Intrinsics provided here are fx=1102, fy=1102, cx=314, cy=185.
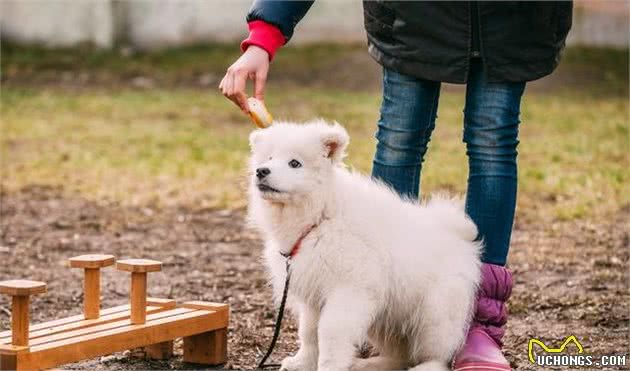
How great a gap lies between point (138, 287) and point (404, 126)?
3.21 ft

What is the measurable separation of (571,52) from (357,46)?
2959mm

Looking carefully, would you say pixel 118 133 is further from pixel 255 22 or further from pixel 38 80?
pixel 255 22

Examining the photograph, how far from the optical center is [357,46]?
1562 cm

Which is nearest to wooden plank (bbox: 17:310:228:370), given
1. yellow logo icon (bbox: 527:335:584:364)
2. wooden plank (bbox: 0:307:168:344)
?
wooden plank (bbox: 0:307:168:344)

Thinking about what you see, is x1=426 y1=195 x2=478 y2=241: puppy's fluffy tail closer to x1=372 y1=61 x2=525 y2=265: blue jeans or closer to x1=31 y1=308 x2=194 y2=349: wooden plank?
x1=372 y1=61 x2=525 y2=265: blue jeans

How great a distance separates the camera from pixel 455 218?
344 centimetres

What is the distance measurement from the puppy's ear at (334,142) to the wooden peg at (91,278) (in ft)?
2.71

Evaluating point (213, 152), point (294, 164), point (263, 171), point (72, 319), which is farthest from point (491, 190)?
point (213, 152)

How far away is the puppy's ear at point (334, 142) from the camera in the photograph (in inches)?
126

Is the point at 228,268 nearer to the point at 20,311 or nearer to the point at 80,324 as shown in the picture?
the point at 80,324

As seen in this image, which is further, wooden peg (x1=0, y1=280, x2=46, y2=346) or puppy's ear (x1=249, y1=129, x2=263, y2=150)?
puppy's ear (x1=249, y1=129, x2=263, y2=150)

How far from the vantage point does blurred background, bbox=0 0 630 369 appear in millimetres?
4848

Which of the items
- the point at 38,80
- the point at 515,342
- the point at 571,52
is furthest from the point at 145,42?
the point at 515,342

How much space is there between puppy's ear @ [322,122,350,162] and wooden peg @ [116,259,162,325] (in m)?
0.68
